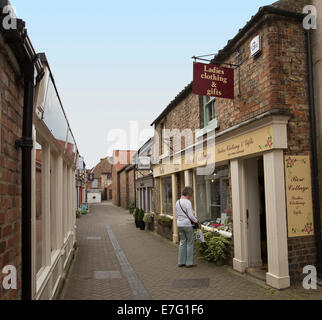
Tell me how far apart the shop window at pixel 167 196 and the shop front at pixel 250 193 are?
2.51 meters

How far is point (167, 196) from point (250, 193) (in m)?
6.29

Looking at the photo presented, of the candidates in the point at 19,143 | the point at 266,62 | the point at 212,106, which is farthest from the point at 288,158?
the point at 19,143

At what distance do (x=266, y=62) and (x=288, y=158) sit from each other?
1.83 meters

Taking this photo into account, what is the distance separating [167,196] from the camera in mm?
12828

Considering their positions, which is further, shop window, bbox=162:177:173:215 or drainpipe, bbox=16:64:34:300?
shop window, bbox=162:177:173:215

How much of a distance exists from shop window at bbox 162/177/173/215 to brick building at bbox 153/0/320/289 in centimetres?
435

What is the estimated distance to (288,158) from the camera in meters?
5.58

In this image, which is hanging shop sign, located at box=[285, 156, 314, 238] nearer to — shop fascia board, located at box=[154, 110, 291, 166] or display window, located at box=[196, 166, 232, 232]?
shop fascia board, located at box=[154, 110, 291, 166]

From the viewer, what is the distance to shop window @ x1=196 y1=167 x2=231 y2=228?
7.84m

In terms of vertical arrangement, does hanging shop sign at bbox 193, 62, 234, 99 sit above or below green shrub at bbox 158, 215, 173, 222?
above

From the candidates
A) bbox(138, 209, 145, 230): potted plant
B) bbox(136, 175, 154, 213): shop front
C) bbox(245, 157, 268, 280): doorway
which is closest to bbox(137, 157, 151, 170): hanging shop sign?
bbox(136, 175, 154, 213): shop front

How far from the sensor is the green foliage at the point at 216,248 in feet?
23.7

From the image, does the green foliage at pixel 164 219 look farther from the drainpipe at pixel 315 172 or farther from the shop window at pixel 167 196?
the drainpipe at pixel 315 172
